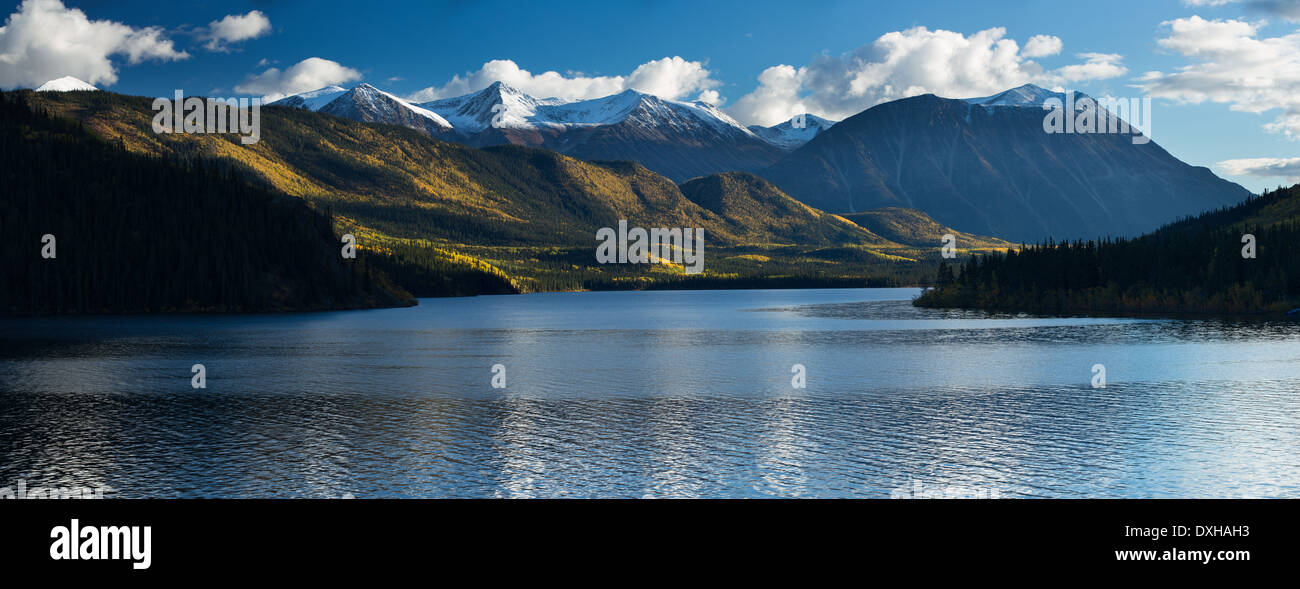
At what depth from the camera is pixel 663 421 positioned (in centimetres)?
6512

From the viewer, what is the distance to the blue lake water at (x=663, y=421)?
151 feet

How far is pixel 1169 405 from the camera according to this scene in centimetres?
7125

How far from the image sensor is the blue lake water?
46.1m

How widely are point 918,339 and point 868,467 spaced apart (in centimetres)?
9875

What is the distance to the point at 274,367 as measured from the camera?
107 meters

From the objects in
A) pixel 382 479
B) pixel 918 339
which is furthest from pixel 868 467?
pixel 918 339

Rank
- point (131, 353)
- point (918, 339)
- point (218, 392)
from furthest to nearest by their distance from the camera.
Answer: point (918, 339) → point (131, 353) → point (218, 392)

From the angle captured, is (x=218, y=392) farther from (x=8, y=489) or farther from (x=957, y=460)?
(x=957, y=460)
